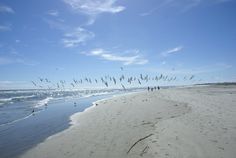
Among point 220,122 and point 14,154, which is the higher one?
point 220,122

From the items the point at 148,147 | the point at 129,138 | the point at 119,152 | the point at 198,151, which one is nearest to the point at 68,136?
the point at 129,138

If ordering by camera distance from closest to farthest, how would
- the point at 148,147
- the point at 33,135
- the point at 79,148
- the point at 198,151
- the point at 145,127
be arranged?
the point at 198,151 → the point at 148,147 → the point at 79,148 → the point at 145,127 → the point at 33,135

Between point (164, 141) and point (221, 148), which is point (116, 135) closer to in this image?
point (164, 141)

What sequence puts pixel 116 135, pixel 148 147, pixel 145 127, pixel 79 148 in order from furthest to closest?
1. pixel 145 127
2. pixel 116 135
3. pixel 79 148
4. pixel 148 147

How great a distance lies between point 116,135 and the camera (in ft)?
→ 42.0

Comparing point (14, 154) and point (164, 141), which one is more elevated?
point (164, 141)

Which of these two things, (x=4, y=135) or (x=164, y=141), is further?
(x=4, y=135)

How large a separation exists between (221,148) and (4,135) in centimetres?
1501

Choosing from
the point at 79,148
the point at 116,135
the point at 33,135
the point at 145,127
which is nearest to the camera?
the point at 79,148

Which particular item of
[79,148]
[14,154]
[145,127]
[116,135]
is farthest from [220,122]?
[14,154]

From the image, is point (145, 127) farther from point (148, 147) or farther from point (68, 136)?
point (68, 136)

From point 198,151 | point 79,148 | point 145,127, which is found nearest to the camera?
point 198,151

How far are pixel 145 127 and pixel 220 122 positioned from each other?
465 centimetres

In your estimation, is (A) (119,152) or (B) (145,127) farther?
(B) (145,127)
